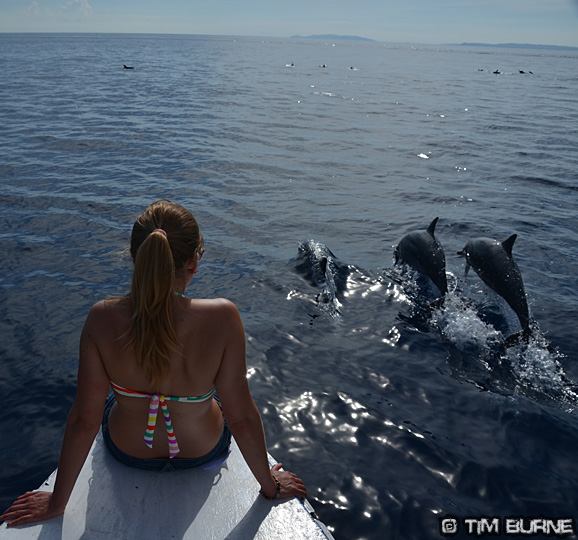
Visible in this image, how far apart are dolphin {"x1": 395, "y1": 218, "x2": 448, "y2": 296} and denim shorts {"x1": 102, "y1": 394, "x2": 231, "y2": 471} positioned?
5.71 metres

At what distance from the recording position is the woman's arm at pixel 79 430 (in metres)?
3.10

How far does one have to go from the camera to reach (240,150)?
20781 millimetres

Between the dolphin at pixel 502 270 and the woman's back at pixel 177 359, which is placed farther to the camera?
the dolphin at pixel 502 270

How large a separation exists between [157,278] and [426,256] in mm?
6823

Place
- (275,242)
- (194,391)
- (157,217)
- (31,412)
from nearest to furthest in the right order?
(157,217) < (194,391) < (31,412) < (275,242)

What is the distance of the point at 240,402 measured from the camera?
329cm

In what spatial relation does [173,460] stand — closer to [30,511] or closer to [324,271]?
[30,511]

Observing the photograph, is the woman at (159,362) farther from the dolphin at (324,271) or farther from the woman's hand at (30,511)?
the dolphin at (324,271)

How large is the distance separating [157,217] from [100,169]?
48.7 ft

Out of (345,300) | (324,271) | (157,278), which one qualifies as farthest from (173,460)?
(324,271)

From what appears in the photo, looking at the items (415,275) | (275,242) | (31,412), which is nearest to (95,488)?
(31,412)

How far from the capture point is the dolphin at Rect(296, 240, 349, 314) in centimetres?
878

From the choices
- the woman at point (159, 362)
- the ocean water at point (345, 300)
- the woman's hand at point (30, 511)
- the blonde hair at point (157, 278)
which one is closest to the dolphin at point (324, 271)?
the ocean water at point (345, 300)

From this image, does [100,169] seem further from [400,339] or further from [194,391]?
[194,391]
